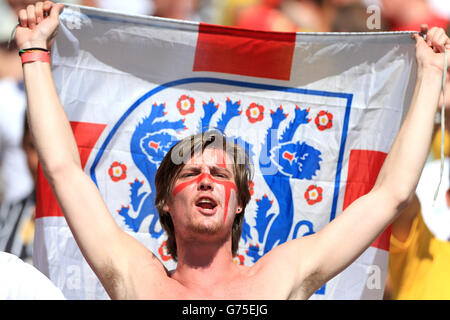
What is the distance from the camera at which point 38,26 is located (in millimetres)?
2658

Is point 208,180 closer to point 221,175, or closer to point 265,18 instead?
point 221,175

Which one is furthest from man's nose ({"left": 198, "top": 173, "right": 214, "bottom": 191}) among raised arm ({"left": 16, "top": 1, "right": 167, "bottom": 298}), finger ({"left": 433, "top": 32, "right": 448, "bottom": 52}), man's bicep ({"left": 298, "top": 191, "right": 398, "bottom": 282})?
finger ({"left": 433, "top": 32, "right": 448, "bottom": 52})

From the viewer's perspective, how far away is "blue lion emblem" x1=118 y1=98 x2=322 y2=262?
303 cm

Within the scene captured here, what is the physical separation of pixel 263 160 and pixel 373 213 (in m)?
0.71

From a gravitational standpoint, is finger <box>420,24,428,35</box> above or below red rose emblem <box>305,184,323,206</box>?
above

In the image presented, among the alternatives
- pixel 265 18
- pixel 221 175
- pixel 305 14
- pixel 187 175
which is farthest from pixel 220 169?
pixel 305 14

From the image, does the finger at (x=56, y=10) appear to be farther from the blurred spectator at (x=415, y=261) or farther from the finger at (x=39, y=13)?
the blurred spectator at (x=415, y=261)

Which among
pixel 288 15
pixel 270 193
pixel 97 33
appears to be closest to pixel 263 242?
pixel 270 193

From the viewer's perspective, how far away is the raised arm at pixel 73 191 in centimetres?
238

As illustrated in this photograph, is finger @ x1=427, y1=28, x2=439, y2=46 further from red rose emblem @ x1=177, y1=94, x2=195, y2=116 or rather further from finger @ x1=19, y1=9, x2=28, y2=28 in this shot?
finger @ x1=19, y1=9, x2=28, y2=28

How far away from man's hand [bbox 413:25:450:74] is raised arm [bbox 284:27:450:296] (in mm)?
118

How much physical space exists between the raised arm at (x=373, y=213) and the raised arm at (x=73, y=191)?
60 centimetres

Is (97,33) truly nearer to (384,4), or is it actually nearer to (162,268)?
(162,268)

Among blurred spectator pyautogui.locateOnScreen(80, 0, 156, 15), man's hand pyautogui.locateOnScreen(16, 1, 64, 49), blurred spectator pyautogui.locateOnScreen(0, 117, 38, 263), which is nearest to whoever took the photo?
man's hand pyautogui.locateOnScreen(16, 1, 64, 49)
